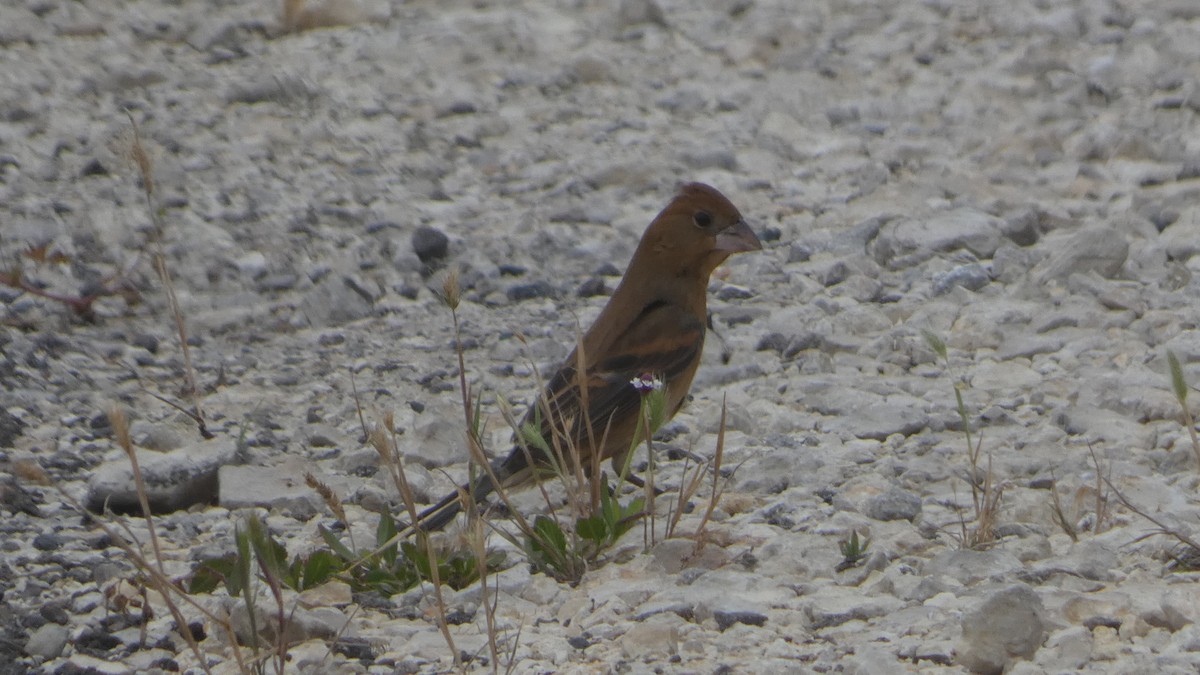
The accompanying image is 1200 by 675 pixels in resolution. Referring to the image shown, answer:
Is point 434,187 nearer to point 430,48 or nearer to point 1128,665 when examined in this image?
point 430,48

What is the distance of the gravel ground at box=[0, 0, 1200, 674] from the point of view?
371 cm

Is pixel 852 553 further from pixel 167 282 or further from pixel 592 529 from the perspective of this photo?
pixel 167 282

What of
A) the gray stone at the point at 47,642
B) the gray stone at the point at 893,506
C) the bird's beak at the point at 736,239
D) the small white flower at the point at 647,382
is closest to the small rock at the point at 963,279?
the bird's beak at the point at 736,239

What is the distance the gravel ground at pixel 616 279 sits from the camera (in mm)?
3707

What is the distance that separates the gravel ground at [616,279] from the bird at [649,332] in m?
0.22

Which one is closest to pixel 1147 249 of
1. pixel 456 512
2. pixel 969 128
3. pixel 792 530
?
Answer: pixel 969 128

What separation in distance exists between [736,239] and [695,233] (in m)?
0.14

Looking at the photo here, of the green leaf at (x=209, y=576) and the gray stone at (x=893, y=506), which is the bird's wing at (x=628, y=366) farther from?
the green leaf at (x=209, y=576)

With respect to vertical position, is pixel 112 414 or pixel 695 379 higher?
pixel 112 414

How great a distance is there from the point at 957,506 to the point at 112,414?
2.15 meters

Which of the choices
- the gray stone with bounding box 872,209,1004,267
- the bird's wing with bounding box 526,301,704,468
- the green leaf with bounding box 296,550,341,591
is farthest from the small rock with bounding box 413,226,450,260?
the green leaf with bounding box 296,550,341,591

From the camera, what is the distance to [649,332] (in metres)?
5.21

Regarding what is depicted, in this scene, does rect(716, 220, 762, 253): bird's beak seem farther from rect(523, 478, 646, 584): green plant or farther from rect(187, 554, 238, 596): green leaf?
rect(187, 554, 238, 596): green leaf

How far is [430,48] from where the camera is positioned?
8555 mm
